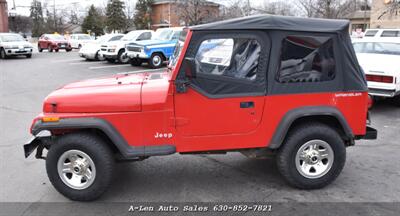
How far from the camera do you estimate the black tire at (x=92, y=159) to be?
12.5ft

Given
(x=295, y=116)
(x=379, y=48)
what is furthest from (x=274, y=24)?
(x=379, y=48)

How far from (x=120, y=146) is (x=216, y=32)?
1.63 metres

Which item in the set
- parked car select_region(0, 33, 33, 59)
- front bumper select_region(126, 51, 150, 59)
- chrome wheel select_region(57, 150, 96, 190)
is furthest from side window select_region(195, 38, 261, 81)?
parked car select_region(0, 33, 33, 59)

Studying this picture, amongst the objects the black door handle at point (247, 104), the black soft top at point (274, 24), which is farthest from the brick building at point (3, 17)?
the black door handle at point (247, 104)

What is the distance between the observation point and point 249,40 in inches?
155

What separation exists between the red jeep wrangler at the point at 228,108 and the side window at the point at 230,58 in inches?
0.5

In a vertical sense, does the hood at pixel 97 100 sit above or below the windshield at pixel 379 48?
below

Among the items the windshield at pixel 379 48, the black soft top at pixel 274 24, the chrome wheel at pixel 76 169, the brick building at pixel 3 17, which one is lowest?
the chrome wheel at pixel 76 169

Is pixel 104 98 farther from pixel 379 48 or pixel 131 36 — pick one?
pixel 131 36

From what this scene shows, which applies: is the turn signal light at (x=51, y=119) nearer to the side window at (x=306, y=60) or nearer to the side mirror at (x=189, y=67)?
the side mirror at (x=189, y=67)

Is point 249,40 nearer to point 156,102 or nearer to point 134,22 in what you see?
point 156,102

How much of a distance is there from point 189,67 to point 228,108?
64cm

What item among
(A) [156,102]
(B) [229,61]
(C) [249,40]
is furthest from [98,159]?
(C) [249,40]

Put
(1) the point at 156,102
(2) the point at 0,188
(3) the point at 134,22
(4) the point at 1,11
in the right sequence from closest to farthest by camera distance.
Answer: (1) the point at 156,102, (2) the point at 0,188, (4) the point at 1,11, (3) the point at 134,22
